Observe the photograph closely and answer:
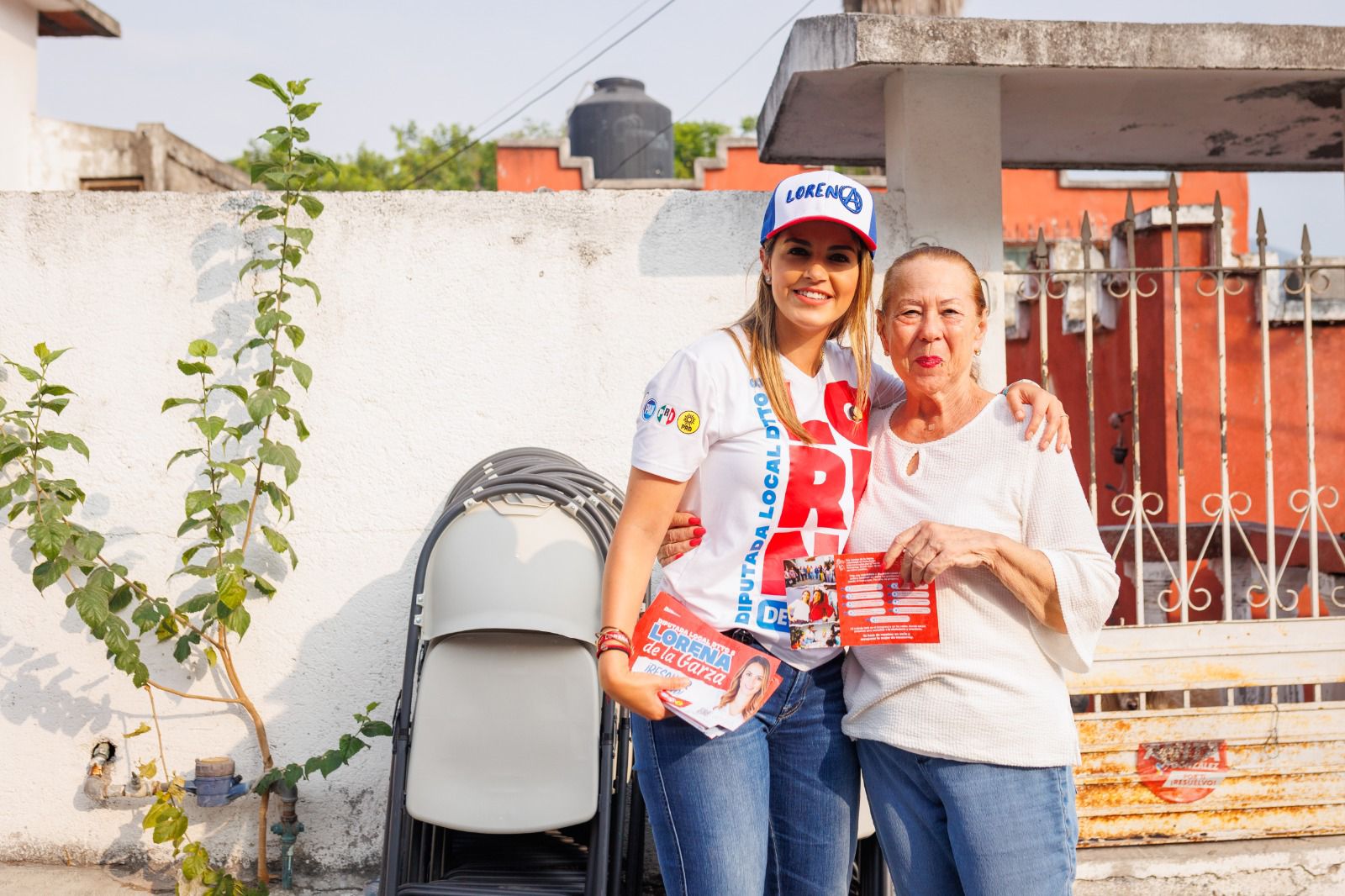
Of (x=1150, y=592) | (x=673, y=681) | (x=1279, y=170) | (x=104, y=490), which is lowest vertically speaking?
(x=1150, y=592)

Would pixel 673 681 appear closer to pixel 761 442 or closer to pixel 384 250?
pixel 761 442

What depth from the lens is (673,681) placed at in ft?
6.54

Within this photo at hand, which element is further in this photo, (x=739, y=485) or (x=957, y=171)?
(x=957, y=171)

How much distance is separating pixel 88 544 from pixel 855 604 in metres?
2.74

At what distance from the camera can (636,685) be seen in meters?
1.97

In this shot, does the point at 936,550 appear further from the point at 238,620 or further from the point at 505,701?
the point at 238,620

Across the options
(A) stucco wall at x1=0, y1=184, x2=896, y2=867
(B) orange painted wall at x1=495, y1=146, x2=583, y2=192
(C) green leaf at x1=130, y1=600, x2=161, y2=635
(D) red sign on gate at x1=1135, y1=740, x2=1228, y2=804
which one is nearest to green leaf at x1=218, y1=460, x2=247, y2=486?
(A) stucco wall at x1=0, y1=184, x2=896, y2=867

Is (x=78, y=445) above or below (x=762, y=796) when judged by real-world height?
above

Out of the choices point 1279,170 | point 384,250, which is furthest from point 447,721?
point 1279,170

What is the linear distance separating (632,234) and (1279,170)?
9.78 ft

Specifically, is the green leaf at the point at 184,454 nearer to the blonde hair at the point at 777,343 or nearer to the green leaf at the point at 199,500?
the green leaf at the point at 199,500

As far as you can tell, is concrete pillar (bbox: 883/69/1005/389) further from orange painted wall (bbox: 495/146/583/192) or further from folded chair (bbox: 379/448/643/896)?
orange painted wall (bbox: 495/146/583/192)

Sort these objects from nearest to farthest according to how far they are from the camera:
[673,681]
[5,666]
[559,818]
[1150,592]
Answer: [673,681]
[559,818]
[5,666]
[1150,592]

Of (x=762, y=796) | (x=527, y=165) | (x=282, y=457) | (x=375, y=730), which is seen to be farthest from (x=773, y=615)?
(x=527, y=165)
